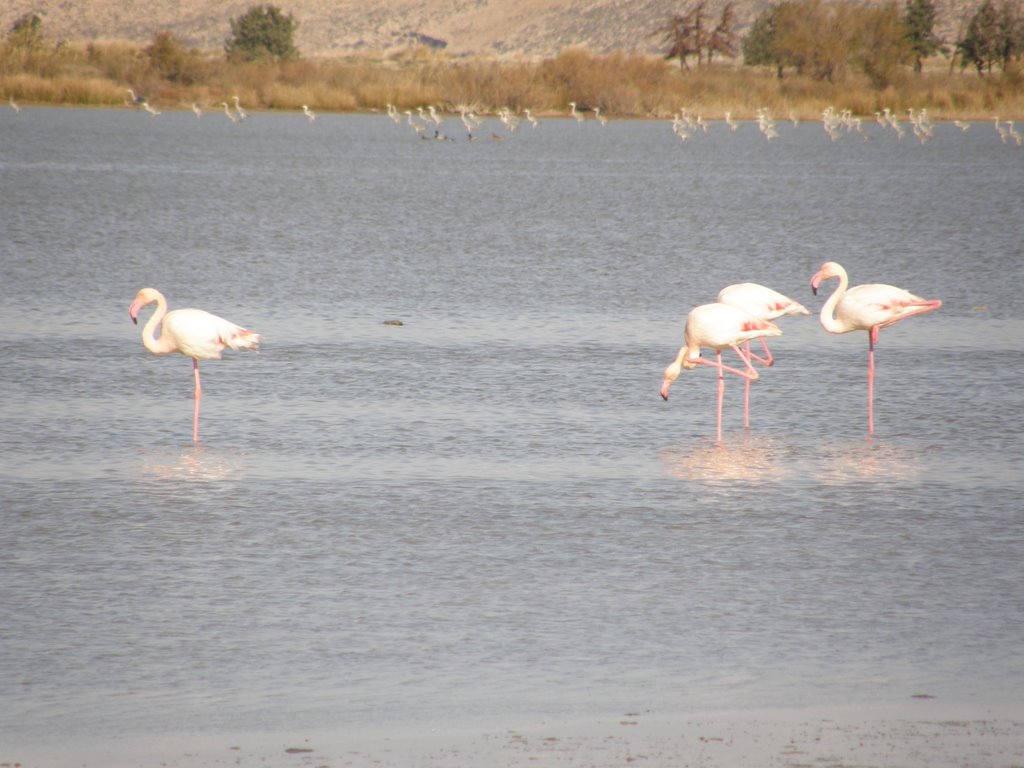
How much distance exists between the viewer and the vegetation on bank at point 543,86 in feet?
242

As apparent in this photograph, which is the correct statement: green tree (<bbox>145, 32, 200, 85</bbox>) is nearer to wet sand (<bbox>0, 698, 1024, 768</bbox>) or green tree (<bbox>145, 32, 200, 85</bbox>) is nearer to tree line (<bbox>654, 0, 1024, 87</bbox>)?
tree line (<bbox>654, 0, 1024, 87</bbox>)

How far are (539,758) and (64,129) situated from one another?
5583cm

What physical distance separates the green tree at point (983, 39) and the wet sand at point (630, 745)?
90.0 meters

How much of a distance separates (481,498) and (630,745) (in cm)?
362

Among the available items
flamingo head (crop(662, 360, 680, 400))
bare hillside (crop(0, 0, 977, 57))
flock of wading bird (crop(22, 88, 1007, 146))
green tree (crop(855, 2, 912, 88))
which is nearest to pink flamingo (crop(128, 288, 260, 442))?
flamingo head (crop(662, 360, 680, 400))

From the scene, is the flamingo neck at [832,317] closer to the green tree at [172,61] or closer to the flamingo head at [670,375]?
the flamingo head at [670,375]

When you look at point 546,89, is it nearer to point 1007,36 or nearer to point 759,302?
point 1007,36

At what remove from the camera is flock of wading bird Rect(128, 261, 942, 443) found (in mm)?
10992

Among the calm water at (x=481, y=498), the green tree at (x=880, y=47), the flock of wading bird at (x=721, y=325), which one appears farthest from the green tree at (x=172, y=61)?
the flock of wading bird at (x=721, y=325)

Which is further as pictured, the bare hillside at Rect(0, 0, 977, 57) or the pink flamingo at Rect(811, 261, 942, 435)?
the bare hillside at Rect(0, 0, 977, 57)

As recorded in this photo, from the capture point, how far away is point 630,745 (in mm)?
5379

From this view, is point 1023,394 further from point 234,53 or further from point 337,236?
point 234,53

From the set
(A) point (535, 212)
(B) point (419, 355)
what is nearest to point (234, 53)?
(A) point (535, 212)

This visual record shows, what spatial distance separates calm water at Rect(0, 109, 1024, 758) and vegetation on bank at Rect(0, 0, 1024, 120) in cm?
5239
